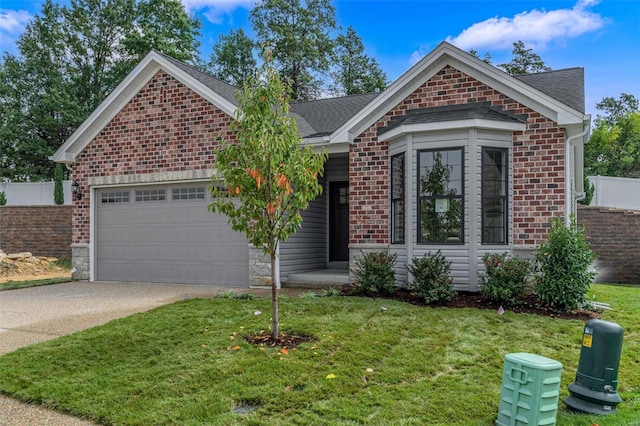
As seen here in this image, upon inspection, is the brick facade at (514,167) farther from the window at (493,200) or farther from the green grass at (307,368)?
the green grass at (307,368)

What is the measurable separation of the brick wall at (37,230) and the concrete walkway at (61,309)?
24.7ft

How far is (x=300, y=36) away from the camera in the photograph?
2780cm

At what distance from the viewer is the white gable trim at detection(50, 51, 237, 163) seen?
10531mm

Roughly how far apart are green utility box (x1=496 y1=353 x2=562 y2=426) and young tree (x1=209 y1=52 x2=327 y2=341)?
9.07 feet

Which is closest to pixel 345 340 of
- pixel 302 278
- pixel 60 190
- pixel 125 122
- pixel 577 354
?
pixel 577 354

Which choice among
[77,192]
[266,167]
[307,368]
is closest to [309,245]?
[77,192]

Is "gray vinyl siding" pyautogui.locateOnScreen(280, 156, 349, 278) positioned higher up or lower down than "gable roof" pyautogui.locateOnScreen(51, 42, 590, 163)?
lower down

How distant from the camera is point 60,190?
60.5 feet

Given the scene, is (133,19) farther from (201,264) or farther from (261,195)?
(261,195)

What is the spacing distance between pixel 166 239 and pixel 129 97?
12.2 feet

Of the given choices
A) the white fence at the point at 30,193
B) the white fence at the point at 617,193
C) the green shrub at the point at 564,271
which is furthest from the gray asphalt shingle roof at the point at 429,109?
the white fence at the point at 30,193

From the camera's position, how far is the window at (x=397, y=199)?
870 cm

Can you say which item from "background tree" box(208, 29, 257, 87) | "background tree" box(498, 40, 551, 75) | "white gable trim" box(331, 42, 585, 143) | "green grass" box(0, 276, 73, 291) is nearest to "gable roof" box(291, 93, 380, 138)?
"white gable trim" box(331, 42, 585, 143)

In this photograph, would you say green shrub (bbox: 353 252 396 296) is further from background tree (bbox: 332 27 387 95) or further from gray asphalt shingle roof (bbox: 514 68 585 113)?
background tree (bbox: 332 27 387 95)
